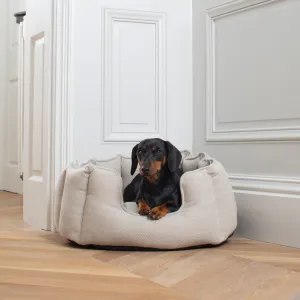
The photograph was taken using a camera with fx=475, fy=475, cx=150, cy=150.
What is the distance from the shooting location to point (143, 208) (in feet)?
5.41

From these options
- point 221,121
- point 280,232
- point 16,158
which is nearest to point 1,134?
point 16,158

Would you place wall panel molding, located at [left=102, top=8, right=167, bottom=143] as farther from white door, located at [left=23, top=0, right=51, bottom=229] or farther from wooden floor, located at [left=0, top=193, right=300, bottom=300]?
wooden floor, located at [left=0, top=193, right=300, bottom=300]

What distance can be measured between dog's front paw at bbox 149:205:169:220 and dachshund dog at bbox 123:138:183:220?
2 centimetres

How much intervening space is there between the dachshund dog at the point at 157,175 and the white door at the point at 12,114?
6.55ft

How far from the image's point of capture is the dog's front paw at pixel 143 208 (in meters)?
1.63

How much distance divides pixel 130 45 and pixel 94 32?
17 cm

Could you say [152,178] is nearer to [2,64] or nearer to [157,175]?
[157,175]

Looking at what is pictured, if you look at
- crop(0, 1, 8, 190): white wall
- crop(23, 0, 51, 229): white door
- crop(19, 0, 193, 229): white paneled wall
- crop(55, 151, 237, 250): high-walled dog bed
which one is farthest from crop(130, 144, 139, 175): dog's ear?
crop(0, 1, 8, 190): white wall

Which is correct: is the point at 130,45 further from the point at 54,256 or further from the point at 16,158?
the point at 16,158

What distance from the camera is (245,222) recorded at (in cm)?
183

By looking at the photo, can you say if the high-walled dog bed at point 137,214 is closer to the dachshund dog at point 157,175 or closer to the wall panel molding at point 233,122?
the dachshund dog at point 157,175

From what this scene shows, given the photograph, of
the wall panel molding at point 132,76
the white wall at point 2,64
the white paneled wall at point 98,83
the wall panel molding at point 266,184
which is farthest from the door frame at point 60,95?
the white wall at point 2,64

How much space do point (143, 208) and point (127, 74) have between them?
0.67 meters

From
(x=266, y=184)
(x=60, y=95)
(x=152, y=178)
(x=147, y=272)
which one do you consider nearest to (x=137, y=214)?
(x=152, y=178)
